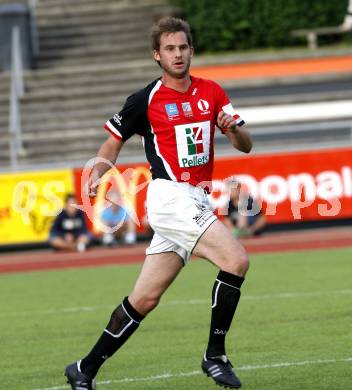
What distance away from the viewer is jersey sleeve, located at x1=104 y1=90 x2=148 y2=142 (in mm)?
7562

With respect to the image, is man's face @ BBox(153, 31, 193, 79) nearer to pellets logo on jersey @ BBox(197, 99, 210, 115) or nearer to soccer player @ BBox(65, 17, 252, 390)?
soccer player @ BBox(65, 17, 252, 390)

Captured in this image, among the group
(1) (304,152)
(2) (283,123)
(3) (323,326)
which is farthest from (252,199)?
(3) (323,326)

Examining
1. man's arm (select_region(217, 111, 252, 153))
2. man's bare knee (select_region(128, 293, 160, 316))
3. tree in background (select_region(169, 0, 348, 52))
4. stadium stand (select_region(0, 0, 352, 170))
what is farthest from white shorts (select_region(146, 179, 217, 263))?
tree in background (select_region(169, 0, 348, 52))

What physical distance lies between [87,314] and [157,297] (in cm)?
515

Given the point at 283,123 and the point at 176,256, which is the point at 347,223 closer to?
the point at 283,123

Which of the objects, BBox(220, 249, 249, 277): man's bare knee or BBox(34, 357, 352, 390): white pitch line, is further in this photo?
BBox(34, 357, 352, 390): white pitch line

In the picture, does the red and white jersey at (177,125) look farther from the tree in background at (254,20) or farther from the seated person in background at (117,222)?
the tree in background at (254,20)

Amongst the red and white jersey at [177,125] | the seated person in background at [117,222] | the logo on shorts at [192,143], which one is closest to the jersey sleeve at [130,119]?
the red and white jersey at [177,125]

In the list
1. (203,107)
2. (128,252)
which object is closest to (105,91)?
(128,252)

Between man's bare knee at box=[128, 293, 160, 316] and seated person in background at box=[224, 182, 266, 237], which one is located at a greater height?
man's bare knee at box=[128, 293, 160, 316]

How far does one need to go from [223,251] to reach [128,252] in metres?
13.8

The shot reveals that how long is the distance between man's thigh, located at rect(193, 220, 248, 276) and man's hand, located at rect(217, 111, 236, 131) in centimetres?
66

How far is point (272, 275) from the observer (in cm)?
1564

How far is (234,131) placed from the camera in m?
7.38
